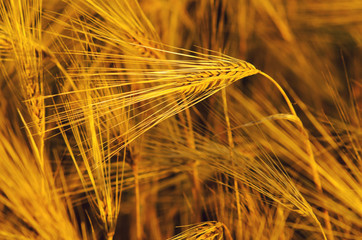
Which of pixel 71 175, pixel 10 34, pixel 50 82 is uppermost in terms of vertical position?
pixel 10 34

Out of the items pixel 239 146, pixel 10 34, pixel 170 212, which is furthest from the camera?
pixel 170 212

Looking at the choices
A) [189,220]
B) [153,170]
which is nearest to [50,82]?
[153,170]

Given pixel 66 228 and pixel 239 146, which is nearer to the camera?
pixel 66 228

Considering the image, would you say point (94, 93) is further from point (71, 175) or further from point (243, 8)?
point (243, 8)

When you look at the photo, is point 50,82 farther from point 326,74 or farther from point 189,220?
point 326,74

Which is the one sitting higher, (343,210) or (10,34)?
(10,34)

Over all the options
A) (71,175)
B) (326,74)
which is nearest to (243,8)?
(326,74)

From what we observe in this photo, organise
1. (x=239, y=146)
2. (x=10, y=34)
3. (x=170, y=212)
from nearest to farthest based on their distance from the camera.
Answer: (x=10, y=34) → (x=239, y=146) → (x=170, y=212)
